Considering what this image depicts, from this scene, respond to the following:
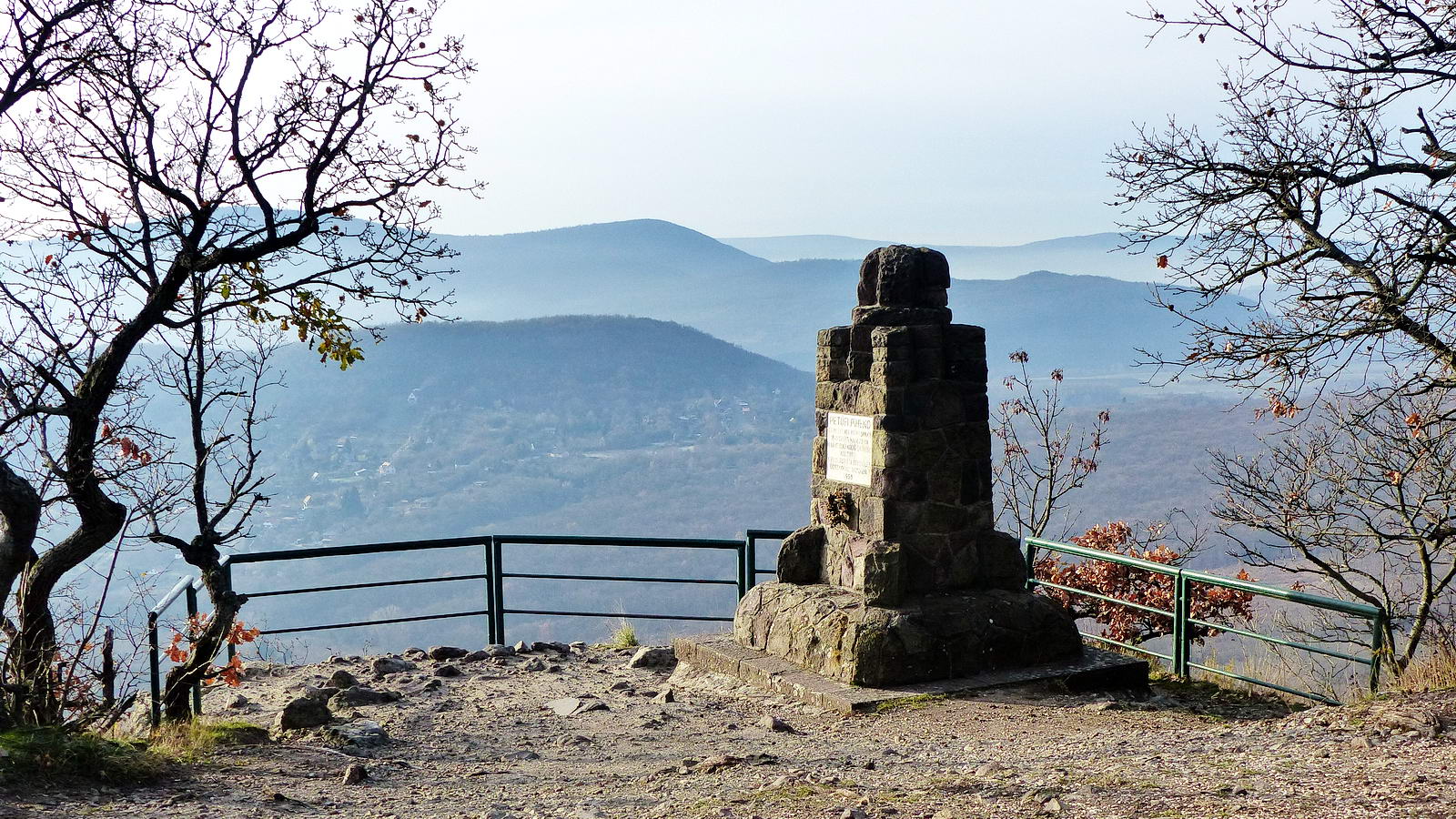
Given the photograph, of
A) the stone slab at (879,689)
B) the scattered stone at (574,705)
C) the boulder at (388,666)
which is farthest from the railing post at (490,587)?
the stone slab at (879,689)

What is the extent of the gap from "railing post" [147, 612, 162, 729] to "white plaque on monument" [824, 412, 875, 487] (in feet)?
15.6

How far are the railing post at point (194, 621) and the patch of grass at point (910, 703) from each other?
414 centimetres

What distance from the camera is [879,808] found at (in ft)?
15.6

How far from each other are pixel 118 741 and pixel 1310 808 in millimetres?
5608

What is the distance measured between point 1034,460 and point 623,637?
255 inches

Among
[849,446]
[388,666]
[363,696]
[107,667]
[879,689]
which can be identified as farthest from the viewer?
[388,666]

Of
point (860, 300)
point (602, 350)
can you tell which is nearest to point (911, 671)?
point (860, 300)

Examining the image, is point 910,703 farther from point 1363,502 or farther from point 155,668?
point 1363,502

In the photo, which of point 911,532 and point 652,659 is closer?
point 911,532

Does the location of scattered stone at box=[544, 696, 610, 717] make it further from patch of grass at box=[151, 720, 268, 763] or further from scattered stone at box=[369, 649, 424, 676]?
patch of grass at box=[151, 720, 268, 763]

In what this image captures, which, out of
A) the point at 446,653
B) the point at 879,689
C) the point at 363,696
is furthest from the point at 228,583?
the point at 879,689

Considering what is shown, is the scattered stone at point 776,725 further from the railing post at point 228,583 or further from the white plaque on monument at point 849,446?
the railing post at point 228,583

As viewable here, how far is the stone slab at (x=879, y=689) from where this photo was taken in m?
7.57

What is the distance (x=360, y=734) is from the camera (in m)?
7.08
